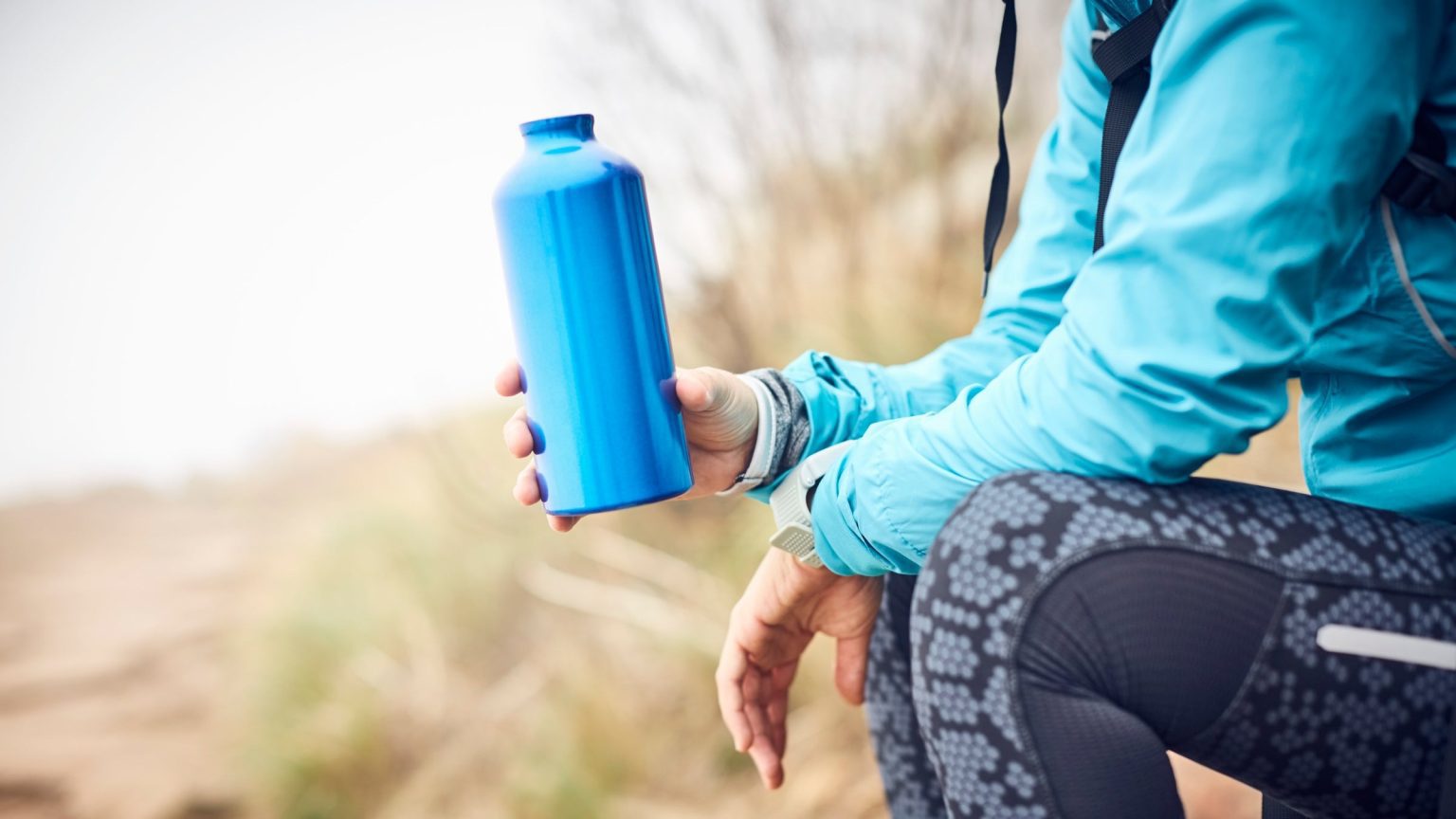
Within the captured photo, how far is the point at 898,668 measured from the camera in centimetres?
128

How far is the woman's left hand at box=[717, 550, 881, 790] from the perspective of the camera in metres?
1.27

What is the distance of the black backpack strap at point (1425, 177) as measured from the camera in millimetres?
820

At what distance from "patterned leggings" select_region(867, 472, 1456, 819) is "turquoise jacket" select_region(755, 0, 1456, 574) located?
0.29 feet

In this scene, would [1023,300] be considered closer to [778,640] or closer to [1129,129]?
[1129,129]

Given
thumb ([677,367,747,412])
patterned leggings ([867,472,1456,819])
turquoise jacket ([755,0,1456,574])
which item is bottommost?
patterned leggings ([867,472,1456,819])

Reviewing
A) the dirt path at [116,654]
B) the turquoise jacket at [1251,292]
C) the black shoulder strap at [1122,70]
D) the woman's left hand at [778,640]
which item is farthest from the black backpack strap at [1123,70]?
the dirt path at [116,654]

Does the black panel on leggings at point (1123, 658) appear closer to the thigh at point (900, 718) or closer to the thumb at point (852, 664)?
the thigh at point (900, 718)

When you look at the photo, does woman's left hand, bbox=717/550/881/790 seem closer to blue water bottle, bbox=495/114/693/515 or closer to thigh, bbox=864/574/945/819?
thigh, bbox=864/574/945/819

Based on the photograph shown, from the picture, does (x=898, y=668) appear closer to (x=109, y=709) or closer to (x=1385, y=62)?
(x=1385, y=62)

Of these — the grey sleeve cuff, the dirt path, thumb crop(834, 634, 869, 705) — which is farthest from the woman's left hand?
the dirt path

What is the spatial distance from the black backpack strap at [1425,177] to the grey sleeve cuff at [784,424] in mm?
618

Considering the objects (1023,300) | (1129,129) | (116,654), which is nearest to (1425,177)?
(1129,129)

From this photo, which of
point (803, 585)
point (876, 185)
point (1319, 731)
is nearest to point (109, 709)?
point (876, 185)

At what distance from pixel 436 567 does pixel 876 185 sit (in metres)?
1.68
